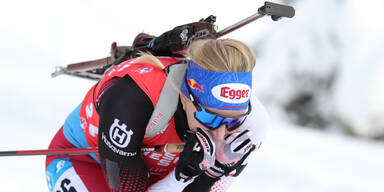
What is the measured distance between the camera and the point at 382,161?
10.00ft

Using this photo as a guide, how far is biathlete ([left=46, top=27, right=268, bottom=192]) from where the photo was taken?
54.5 inches

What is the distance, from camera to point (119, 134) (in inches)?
56.4

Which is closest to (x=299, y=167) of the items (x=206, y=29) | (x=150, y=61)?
(x=206, y=29)

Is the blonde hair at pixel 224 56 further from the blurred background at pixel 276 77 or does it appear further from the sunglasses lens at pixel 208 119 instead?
the blurred background at pixel 276 77

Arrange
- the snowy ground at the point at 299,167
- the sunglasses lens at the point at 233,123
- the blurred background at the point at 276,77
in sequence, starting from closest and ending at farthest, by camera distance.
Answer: the sunglasses lens at the point at 233,123
the snowy ground at the point at 299,167
the blurred background at the point at 276,77

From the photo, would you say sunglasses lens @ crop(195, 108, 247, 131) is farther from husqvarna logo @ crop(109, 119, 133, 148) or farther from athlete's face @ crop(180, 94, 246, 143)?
husqvarna logo @ crop(109, 119, 133, 148)

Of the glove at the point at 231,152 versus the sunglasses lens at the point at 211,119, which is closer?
the sunglasses lens at the point at 211,119

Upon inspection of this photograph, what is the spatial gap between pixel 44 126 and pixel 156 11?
6.65 feet

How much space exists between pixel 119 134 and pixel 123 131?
0.07 ft

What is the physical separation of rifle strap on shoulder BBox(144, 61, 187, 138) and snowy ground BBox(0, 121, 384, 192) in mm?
1205

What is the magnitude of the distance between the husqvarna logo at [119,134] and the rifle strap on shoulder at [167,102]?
89mm

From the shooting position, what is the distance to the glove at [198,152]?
1.49 m

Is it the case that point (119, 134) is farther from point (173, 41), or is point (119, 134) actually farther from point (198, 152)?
point (173, 41)

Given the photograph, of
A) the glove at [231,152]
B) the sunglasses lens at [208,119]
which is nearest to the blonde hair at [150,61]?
the sunglasses lens at [208,119]
